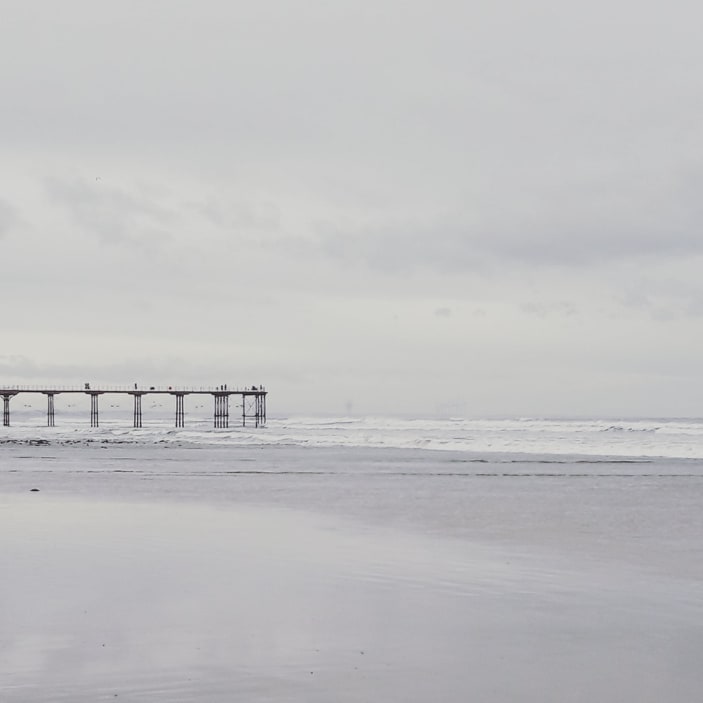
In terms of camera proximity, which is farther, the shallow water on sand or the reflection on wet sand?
the shallow water on sand

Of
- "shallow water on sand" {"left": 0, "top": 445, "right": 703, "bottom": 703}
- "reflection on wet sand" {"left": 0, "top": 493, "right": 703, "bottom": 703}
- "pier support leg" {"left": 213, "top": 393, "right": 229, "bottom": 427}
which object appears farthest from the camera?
"pier support leg" {"left": 213, "top": 393, "right": 229, "bottom": 427}

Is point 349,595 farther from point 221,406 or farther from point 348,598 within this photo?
point 221,406

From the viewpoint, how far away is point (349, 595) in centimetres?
1004

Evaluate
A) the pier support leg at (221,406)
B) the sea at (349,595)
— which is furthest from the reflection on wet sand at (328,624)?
the pier support leg at (221,406)

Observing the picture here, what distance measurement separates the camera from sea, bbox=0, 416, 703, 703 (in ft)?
22.6

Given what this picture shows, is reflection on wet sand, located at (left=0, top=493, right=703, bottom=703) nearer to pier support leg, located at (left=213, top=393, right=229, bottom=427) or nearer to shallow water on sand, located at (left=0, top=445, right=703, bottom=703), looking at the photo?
shallow water on sand, located at (left=0, top=445, right=703, bottom=703)

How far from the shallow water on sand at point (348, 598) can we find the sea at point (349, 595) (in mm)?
29

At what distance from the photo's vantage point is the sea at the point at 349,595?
6902mm

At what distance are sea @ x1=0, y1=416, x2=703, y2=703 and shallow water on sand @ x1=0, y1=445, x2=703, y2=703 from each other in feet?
0.10

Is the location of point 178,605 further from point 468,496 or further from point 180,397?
point 180,397

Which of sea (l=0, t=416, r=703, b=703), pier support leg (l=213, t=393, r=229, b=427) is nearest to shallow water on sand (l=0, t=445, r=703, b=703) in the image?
sea (l=0, t=416, r=703, b=703)

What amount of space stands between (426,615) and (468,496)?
13.9 m

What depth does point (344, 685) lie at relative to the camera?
6.75m

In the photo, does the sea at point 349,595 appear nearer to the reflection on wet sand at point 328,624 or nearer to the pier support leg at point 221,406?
the reflection on wet sand at point 328,624
